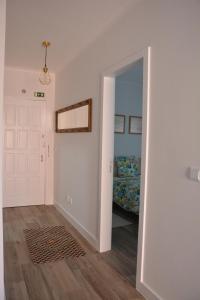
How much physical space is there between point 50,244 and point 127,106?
3345 mm

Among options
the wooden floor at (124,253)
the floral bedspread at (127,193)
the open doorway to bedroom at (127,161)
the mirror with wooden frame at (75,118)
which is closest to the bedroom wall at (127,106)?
the open doorway to bedroom at (127,161)

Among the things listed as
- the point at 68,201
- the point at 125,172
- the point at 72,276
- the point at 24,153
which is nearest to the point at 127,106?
the point at 125,172

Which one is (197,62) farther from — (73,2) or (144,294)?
(144,294)

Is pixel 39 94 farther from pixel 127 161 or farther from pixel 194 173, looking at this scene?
pixel 194 173

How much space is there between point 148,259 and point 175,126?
1170 mm

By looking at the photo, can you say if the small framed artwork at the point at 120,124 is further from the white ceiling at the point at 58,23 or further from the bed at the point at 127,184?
the white ceiling at the point at 58,23

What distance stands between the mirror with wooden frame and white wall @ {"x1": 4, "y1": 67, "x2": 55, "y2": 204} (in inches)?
12.1

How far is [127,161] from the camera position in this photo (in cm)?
512

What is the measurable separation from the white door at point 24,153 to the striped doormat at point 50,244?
1263 mm

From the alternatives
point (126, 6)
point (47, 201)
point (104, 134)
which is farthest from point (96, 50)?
point (47, 201)

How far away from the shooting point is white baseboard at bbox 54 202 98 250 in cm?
314

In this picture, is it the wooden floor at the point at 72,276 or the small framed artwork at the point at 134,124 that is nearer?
the wooden floor at the point at 72,276

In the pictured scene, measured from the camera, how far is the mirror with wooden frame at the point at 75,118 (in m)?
3.29

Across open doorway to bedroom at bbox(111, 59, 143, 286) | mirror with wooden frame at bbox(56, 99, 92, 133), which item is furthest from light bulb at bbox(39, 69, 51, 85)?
open doorway to bedroom at bbox(111, 59, 143, 286)
